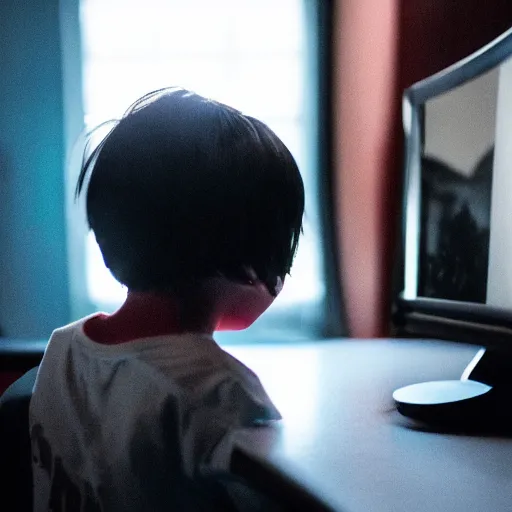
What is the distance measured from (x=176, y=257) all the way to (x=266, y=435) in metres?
0.20

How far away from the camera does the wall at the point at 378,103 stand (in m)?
1.66

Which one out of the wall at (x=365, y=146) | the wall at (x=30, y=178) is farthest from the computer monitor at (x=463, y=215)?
the wall at (x=30, y=178)

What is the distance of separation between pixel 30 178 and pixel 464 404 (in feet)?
3.94

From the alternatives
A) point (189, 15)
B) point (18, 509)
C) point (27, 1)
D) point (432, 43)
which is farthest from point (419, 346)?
point (27, 1)

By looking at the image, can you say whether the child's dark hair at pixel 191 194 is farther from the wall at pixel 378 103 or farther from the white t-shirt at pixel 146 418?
the wall at pixel 378 103

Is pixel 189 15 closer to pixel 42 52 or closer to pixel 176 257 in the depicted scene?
pixel 42 52

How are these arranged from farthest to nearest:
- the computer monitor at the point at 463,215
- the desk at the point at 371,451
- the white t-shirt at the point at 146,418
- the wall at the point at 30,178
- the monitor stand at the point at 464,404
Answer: the wall at the point at 30,178
the computer monitor at the point at 463,215
the monitor stand at the point at 464,404
the white t-shirt at the point at 146,418
the desk at the point at 371,451

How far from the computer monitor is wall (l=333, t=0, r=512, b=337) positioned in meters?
0.58

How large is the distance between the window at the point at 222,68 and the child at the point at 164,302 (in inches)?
35.8

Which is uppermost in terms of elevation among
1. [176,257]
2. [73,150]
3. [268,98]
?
[268,98]

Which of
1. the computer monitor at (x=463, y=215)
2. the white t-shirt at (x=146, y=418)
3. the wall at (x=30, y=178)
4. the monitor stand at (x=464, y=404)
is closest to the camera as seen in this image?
the white t-shirt at (x=146, y=418)

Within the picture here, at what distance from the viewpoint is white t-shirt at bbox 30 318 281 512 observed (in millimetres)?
612

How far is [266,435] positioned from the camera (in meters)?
0.65

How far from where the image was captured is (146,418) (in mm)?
622
